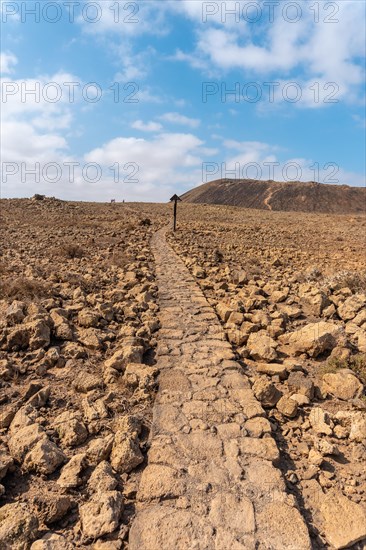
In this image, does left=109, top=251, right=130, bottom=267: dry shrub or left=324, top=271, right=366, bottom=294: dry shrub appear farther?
left=109, top=251, right=130, bottom=267: dry shrub

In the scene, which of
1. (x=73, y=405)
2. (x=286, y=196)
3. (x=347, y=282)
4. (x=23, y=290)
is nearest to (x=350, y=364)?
(x=73, y=405)

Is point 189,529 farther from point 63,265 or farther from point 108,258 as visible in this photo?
point 108,258

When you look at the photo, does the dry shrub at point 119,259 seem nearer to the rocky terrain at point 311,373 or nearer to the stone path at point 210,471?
the rocky terrain at point 311,373

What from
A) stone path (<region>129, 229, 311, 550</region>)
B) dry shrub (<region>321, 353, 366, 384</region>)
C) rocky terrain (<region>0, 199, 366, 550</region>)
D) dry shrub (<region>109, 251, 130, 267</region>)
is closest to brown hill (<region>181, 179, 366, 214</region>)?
dry shrub (<region>109, 251, 130, 267</region>)

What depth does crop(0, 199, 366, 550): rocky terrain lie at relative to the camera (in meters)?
2.50

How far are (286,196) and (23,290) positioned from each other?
9570 centimetres

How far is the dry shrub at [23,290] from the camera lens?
6.78 meters

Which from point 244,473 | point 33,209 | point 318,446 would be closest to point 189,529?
point 244,473

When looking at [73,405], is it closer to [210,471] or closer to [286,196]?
[210,471]

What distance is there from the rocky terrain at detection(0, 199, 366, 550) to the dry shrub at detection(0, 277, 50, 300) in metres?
0.03

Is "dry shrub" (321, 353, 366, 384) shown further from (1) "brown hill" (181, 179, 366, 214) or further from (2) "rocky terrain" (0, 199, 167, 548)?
(1) "brown hill" (181, 179, 366, 214)

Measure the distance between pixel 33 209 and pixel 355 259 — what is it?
27807 millimetres

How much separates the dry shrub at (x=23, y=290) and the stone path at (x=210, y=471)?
3313mm

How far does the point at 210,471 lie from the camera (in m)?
2.94
